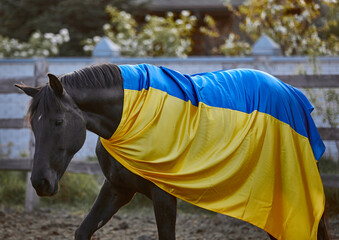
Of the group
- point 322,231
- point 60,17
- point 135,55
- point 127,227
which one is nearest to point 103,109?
point 322,231

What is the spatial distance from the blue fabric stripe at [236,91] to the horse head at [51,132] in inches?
18.2

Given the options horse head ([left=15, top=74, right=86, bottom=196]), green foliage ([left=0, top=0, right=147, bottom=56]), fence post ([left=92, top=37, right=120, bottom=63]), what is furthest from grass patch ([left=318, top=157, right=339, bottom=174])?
green foliage ([left=0, top=0, right=147, bottom=56])

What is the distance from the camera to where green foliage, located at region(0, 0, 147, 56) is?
52.1 feet

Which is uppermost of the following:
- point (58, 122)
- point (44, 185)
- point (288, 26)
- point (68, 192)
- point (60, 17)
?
point (58, 122)

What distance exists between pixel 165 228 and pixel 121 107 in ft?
2.65

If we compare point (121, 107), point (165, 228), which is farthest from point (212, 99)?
point (165, 228)

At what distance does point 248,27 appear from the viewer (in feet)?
36.2

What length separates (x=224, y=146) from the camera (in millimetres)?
3662

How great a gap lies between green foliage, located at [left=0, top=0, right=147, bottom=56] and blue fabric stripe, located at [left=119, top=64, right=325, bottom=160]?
12.1 meters

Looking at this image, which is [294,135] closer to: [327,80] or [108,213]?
[108,213]

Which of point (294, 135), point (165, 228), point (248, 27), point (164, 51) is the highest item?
point (294, 135)

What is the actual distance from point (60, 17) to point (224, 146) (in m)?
13.3

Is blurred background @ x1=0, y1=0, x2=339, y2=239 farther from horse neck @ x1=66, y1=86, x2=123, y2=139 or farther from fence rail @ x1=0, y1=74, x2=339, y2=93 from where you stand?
horse neck @ x1=66, y1=86, x2=123, y2=139

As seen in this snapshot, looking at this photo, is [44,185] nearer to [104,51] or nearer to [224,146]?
[224,146]
